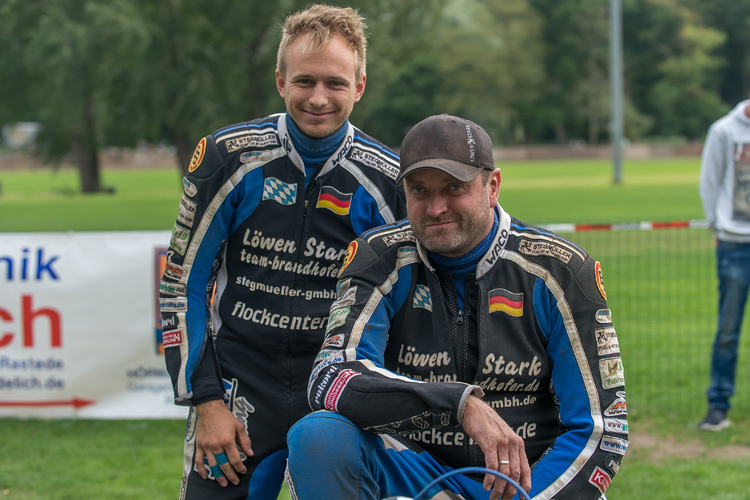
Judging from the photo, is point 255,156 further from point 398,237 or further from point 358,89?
point 398,237

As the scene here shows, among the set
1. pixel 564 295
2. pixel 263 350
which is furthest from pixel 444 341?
pixel 263 350

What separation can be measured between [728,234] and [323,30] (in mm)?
4499

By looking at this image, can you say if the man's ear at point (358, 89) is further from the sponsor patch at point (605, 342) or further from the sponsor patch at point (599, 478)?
the sponsor patch at point (599, 478)

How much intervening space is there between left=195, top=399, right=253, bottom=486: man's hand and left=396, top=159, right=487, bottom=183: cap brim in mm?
1171

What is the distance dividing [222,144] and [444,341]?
114cm

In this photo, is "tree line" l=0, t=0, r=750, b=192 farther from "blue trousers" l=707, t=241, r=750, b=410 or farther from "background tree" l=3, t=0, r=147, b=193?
"blue trousers" l=707, t=241, r=750, b=410

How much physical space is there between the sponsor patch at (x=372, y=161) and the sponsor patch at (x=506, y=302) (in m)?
0.77

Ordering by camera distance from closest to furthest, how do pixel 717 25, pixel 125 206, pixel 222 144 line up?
pixel 222 144, pixel 125 206, pixel 717 25

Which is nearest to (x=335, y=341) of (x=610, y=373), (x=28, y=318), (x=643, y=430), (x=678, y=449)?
(x=610, y=373)

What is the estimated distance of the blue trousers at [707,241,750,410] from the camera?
6.62 metres

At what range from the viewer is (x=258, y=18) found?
3334cm

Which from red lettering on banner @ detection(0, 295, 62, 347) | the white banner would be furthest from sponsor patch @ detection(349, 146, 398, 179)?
red lettering on banner @ detection(0, 295, 62, 347)

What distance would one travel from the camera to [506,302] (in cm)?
290

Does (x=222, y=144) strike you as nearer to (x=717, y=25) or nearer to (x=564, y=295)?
(x=564, y=295)
